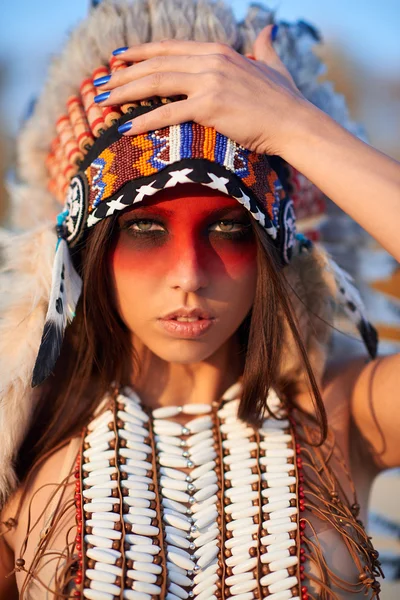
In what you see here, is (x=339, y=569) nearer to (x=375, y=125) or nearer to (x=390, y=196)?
(x=390, y=196)

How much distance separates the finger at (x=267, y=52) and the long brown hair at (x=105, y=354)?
37 centimetres

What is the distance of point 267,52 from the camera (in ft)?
4.98

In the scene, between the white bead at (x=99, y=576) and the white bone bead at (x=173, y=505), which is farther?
the white bone bead at (x=173, y=505)

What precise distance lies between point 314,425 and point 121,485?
1.61 feet

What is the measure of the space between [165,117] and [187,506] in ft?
2.77

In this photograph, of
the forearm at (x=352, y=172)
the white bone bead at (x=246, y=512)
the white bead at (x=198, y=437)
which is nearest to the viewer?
the forearm at (x=352, y=172)

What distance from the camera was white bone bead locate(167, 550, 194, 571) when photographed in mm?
1389

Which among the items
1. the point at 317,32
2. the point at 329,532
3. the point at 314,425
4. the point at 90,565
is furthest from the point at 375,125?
the point at 90,565

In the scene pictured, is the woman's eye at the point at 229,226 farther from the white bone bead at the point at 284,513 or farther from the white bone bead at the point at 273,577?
the white bone bead at the point at 273,577

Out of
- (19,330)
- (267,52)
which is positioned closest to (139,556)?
(19,330)

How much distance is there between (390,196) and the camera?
1.25 metres

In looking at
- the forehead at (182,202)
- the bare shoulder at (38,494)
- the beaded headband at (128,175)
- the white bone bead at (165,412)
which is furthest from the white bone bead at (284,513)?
the forehead at (182,202)

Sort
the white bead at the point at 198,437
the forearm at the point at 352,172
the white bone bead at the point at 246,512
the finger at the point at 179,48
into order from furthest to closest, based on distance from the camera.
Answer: the white bead at the point at 198,437 < the white bone bead at the point at 246,512 < the finger at the point at 179,48 < the forearm at the point at 352,172

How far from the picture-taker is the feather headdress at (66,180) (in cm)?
147
